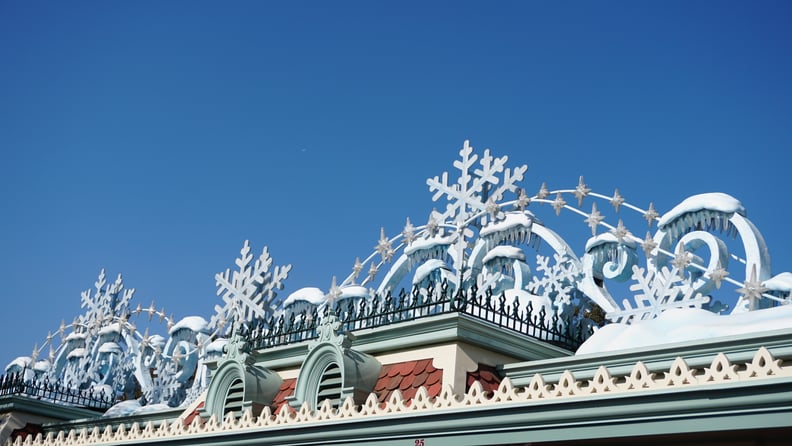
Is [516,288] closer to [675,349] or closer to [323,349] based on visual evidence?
[323,349]

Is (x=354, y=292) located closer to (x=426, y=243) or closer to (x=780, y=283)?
(x=426, y=243)

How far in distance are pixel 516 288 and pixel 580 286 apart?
4.35 feet

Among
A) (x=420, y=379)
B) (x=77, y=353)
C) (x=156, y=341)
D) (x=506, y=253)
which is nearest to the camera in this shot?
(x=420, y=379)

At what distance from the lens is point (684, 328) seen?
38.6ft

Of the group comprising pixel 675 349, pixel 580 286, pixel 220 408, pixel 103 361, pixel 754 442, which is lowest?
pixel 754 442

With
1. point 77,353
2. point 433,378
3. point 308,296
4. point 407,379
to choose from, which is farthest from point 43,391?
point 433,378

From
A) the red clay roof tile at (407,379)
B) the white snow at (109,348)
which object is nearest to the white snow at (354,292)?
the red clay roof tile at (407,379)

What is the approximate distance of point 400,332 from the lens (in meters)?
13.8

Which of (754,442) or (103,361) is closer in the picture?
(754,442)

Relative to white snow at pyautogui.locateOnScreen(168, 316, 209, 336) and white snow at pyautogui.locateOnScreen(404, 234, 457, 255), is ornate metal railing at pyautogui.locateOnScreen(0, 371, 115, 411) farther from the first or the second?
white snow at pyautogui.locateOnScreen(404, 234, 457, 255)

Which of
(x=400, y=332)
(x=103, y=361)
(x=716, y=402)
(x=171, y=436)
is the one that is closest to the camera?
(x=716, y=402)

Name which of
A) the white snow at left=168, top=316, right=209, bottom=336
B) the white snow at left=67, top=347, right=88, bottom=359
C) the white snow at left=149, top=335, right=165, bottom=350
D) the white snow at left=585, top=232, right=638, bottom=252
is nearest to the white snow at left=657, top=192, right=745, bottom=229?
the white snow at left=585, top=232, right=638, bottom=252

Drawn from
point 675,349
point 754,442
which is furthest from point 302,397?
point 754,442

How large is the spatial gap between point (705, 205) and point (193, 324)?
642 inches
